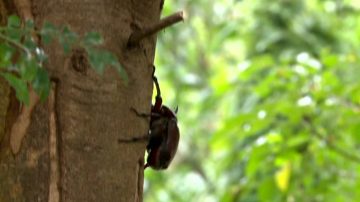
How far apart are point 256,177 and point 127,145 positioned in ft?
9.77

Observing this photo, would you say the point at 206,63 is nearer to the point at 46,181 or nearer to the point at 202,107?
the point at 202,107

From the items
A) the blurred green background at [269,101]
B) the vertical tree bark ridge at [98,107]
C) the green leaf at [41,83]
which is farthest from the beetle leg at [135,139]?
the blurred green background at [269,101]

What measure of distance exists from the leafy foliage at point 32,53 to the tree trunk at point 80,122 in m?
0.10

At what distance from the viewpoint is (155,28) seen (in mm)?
1531

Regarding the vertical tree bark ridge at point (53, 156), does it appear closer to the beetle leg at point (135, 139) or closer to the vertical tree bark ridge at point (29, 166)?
the vertical tree bark ridge at point (29, 166)

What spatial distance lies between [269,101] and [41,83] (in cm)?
267

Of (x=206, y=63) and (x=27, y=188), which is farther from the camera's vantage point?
(x=206, y=63)

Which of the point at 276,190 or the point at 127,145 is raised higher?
the point at 276,190

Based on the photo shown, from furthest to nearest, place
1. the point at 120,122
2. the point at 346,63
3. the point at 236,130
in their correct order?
the point at 346,63 → the point at 236,130 → the point at 120,122

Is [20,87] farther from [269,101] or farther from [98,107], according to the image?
[269,101]

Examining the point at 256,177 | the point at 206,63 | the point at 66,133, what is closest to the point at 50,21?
the point at 66,133

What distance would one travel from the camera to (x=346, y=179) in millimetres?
3990

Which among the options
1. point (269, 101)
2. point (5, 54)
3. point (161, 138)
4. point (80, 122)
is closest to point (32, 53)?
point (5, 54)

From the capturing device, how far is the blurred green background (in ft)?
12.1
